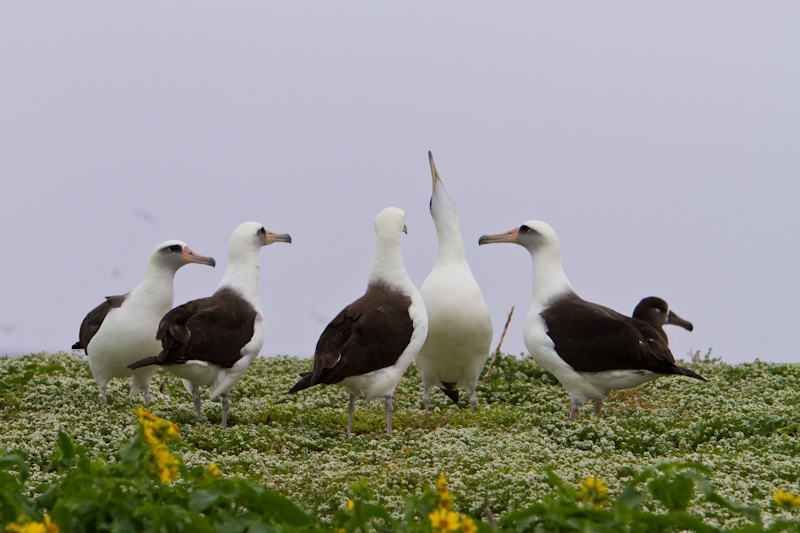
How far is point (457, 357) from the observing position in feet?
34.0

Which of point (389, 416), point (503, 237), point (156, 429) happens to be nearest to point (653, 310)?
point (503, 237)

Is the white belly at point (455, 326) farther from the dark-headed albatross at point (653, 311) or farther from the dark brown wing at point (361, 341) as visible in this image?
the dark-headed albatross at point (653, 311)

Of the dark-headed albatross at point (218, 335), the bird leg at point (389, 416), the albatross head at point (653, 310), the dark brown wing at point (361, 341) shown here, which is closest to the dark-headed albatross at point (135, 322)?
the dark-headed albatross at point (218, 335)

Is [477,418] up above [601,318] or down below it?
below

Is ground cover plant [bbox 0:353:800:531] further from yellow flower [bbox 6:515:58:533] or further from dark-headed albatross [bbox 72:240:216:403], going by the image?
dark-headed albatross [bbox 72:240:216:403]

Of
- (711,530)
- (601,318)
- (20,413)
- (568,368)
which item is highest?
(601,318)

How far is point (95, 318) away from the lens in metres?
11.1

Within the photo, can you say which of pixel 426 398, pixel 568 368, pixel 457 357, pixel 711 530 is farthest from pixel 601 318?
pixel 711 530

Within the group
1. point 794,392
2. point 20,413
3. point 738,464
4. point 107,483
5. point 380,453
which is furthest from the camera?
point 794,392

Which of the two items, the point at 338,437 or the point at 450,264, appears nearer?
the point at 338,437

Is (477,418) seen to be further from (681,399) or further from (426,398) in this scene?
(681,399)

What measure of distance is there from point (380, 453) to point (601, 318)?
3.18 metres

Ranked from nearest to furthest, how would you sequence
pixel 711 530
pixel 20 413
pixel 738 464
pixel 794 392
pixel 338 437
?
pixel 711 530, pixel 738 464, pixel 338 437, pixel 20 413, pixel 794 392

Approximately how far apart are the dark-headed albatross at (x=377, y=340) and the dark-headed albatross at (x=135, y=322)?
248 centimetres
